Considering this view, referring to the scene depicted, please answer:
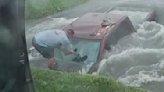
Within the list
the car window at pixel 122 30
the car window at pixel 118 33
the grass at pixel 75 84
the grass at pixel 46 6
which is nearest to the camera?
the grass at pixel 75 84

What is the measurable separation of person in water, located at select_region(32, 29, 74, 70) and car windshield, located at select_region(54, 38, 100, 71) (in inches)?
5.3

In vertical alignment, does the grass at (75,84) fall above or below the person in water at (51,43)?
below

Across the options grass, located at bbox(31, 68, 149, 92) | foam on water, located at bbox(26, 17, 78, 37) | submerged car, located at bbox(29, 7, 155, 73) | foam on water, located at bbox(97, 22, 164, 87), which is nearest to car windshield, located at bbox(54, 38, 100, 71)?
submerged car, located at bbox(29, 7, 155, 73)

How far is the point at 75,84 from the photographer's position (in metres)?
3.90

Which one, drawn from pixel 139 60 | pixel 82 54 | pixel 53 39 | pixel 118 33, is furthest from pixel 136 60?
pixel 53 39

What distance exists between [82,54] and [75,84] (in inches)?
39.1

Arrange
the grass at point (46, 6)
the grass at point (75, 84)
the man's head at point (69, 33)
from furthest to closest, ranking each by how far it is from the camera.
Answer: the grass at point (46, 6)
the man's head at point (69, 33)
the grass at point (75, 84)

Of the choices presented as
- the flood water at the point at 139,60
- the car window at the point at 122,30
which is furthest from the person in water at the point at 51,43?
the car window at the point at 122,30

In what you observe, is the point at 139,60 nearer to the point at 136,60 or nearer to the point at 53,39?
the point at 136,60

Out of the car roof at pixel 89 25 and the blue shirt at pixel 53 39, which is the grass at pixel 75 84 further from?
the car roof at pixel 89 25

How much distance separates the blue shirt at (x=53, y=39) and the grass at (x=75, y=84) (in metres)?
0.74

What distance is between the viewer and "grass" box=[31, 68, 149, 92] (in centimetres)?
378

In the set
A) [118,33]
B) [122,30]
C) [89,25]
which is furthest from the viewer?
[122,30]

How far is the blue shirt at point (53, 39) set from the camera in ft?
15.5
